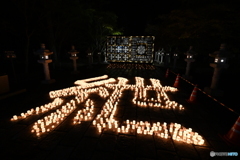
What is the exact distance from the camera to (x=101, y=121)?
13.6ft

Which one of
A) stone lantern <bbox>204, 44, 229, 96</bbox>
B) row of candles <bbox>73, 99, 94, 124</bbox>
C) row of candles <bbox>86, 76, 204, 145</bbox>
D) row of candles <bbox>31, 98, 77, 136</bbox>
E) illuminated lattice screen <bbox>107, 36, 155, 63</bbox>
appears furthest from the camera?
illuminated lattice screen <bbox>107, 36, 155, 63</bbox>

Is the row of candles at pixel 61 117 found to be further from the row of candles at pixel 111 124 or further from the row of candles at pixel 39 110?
the row of candles at pixel 39 110

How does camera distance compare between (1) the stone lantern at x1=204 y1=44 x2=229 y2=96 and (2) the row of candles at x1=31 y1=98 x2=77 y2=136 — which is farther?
(1) the stone lantern at x1=204 y1=44 x2=229 y2=96

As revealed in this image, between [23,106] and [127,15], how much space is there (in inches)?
1058

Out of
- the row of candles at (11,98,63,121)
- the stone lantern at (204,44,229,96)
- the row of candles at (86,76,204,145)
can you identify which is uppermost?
the stone lantern at (204,44,229,96)

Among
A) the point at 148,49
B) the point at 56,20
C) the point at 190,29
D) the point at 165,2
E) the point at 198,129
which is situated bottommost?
the point at 198,129

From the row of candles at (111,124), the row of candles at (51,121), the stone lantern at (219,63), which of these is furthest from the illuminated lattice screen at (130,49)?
the row of candles at (51,121)

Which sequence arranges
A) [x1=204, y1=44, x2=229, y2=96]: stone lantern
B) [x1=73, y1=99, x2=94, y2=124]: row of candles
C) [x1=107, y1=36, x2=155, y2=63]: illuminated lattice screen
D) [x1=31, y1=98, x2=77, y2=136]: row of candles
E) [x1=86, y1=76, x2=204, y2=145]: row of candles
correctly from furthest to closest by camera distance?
[x1=107, y1=36, x2=155, y2=63]: illuminated lattice screen
[x1=204, y1=44, x2=229, y2=96]: stone lantern
[x1=73, y1=99, x2=94, y2=124]: row of candles
[x1=31, y1=98, x2=77, y2=136]: row of candles
[x1=86, y1=76, x2=204, y2=145]: row of candles

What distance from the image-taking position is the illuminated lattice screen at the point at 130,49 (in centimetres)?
2027

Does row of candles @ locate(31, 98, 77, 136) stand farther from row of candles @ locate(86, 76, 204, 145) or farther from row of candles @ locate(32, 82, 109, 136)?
row of candles @ locate(86, 76, 204, 145)

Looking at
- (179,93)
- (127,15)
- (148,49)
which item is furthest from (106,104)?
(127,15)

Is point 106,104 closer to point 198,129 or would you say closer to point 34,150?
point 34,150

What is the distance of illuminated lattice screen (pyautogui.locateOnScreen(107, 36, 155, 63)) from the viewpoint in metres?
20.3

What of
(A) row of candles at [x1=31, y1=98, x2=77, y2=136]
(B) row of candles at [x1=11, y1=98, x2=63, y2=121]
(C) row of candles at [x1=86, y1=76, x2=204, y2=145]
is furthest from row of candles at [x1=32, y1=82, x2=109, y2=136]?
(C) row of candles at [x1=86, y1=76, x2=204, y2=145]
